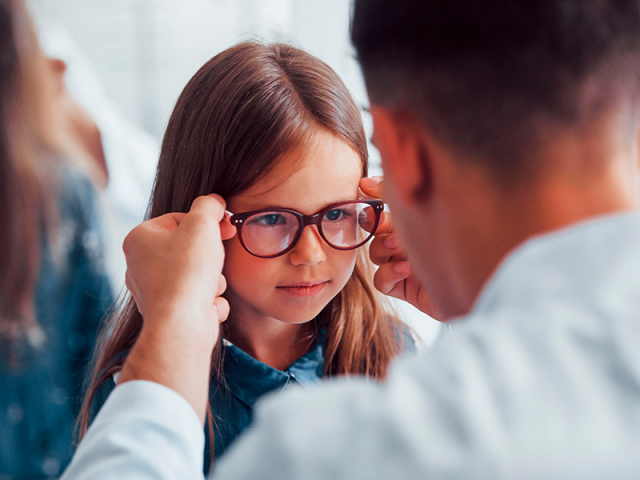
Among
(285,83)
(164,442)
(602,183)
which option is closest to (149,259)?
(164,442)

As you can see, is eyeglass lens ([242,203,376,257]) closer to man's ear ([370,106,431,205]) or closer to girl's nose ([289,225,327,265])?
girl's nose ([289,225,327,265])

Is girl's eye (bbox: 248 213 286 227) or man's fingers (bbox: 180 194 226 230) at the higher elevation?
man's fingers (bbox: 180 194 226 230)

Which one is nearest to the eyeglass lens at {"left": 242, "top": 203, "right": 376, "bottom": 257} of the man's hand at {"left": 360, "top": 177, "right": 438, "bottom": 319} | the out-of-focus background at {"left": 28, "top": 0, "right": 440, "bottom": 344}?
the man's hand at {"left": 360, "top": 177, "right": 438, "bottom": 319}

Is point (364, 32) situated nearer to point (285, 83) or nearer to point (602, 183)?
point (602, 183)

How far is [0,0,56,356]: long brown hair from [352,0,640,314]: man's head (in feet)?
4.21

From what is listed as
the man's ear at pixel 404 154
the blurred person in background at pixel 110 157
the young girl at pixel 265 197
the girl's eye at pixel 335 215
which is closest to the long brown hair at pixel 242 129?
the young girl at pixel 265 197

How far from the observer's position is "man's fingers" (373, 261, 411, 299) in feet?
4.16

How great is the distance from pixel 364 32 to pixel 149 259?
0.49m

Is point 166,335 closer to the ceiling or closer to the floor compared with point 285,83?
closer to the floor

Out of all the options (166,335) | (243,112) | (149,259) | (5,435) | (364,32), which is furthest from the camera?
(5,435)

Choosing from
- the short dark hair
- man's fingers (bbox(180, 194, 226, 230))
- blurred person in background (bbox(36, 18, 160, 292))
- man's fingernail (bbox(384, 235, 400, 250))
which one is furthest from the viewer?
blurred person in background (bbox(36, 18, 160, 292))

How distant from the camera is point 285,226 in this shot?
109cm

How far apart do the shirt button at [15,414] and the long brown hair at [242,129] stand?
49 centimetres

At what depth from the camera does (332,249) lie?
1.15 m
